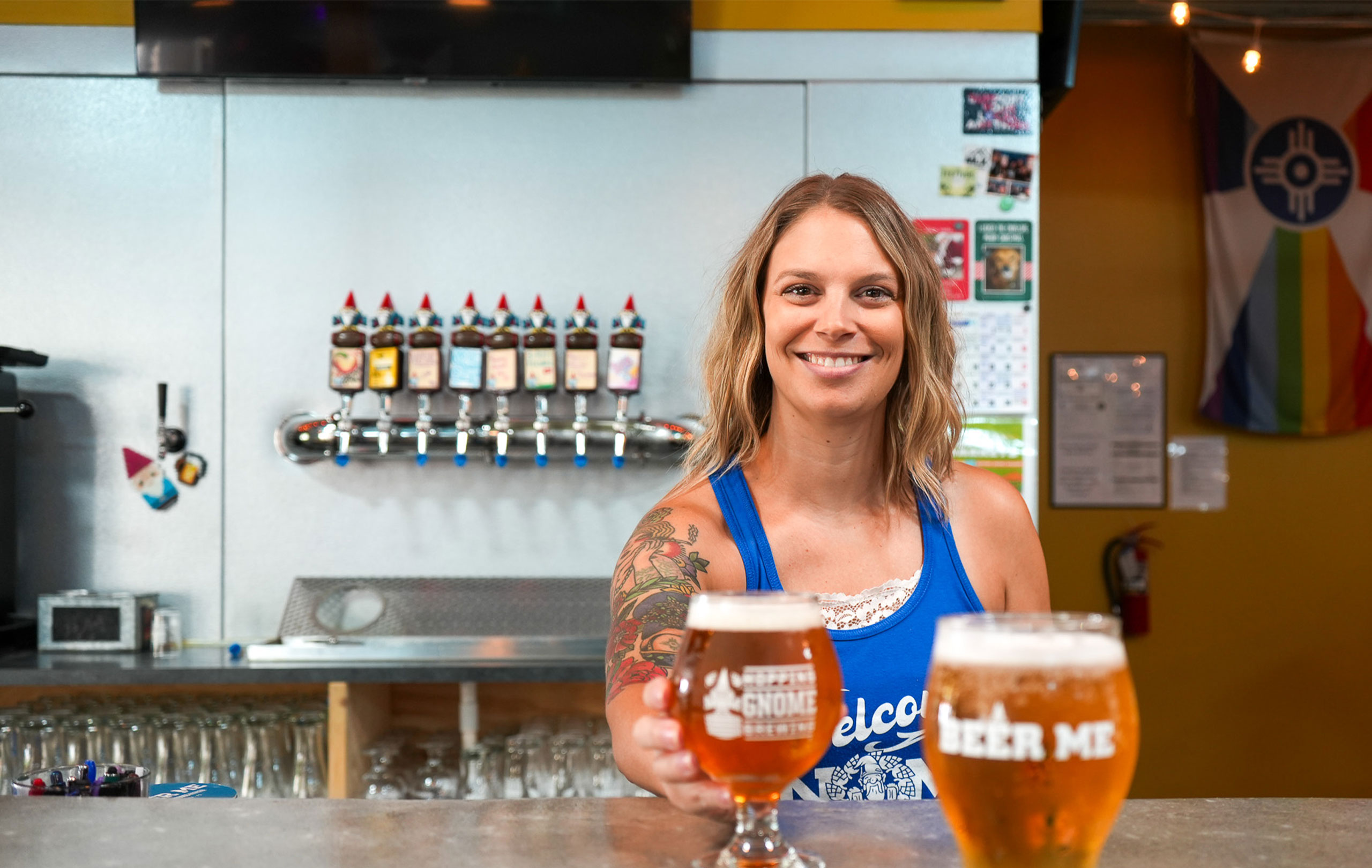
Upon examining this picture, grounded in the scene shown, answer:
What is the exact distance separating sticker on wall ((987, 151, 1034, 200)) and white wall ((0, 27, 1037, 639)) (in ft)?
0.75

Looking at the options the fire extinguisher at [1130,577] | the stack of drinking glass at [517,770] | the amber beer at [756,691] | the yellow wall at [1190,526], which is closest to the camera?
the amber beer at [756,691]

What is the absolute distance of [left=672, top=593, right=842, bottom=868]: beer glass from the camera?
2.09 ft

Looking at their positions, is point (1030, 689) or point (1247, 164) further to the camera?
point (1247, 164)

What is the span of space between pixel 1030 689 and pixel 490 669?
7.73ft

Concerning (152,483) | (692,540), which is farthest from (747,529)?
(152,483)

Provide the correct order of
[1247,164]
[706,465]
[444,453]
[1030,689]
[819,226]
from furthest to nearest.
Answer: [1247,164]
[444,453]
[706,465]
[819,226]
[1030,689]

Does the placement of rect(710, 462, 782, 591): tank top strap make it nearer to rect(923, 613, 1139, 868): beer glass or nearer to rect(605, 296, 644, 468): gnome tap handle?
rect(923, 613, 1139, 868): beer glass

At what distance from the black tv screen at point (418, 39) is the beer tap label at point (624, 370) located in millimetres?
746

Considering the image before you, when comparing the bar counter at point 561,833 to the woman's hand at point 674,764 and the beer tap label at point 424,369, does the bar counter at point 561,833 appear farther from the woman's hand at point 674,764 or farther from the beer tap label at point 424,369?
the beer tap label at point 424,369

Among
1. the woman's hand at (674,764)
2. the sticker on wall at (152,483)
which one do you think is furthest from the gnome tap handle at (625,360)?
the woman's hand at (674,764)

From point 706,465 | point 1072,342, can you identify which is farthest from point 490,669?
point 1072,342

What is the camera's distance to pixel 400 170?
3324 millimetres

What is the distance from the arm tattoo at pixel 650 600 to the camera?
104cm

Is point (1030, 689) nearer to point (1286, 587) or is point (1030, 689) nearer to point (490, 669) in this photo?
point (490, 669)
